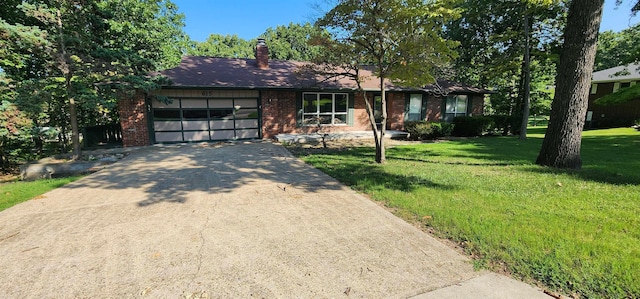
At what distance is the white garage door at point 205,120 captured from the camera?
12398 mm

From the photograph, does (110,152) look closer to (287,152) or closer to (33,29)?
(33,29)

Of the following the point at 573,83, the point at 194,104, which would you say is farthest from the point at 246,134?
the point at 573,83

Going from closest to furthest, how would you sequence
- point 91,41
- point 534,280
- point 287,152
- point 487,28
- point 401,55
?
point 534,280 → point 401,55 → point 91,41 → point 287,152 → point 487,28

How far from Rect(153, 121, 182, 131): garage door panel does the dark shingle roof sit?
6.11 ft

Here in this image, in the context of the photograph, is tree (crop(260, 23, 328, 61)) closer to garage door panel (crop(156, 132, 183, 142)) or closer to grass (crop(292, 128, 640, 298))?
garage door panel (crop(156, 132, 183, 142))

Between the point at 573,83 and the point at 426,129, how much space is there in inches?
302

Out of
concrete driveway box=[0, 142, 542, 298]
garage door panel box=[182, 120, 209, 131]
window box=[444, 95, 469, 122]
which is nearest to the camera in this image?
concrete driveway box=[0, 142, 542, 298]

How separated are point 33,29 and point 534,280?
11.8 m

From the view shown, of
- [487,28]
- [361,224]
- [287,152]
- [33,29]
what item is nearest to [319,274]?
[361,224]

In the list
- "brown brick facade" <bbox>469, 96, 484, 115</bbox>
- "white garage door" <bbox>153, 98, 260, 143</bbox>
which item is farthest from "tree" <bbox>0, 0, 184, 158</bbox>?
"brown brick facade" <bbox>469, 96, 484, 115</bbox>

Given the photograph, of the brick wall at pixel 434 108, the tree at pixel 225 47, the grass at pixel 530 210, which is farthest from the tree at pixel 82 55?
the tree at pixel 225 47

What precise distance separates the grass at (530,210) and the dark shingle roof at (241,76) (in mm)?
5361

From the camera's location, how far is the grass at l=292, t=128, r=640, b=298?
273 centimetres

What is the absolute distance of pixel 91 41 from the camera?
909 centimetres
